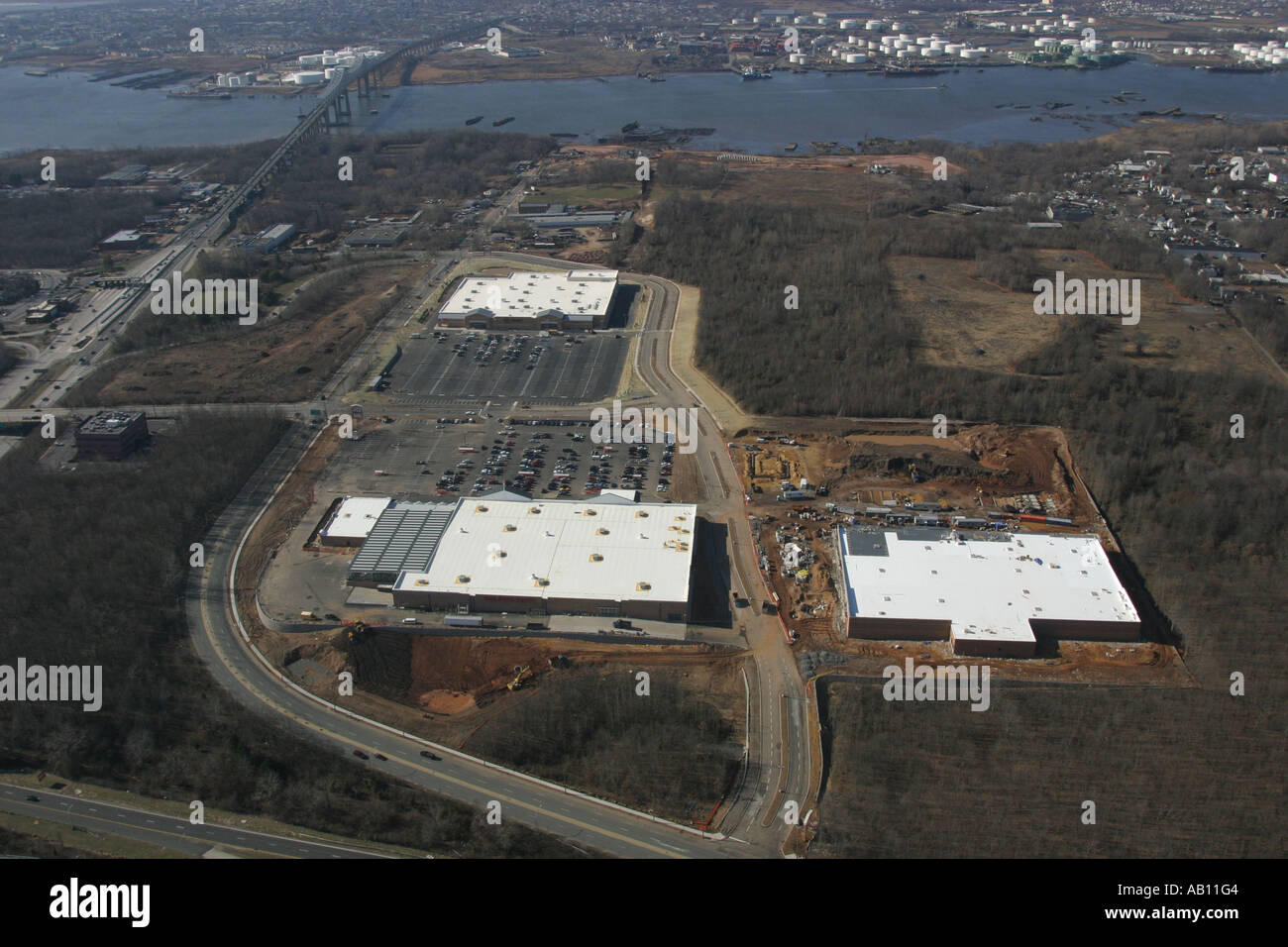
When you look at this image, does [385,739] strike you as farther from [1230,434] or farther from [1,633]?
[1230,434]

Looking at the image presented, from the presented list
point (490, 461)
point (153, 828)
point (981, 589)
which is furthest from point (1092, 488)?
point (153, 828)


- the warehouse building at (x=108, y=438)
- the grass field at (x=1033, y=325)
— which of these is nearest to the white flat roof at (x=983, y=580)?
the grass field at (x=1033, y=325)

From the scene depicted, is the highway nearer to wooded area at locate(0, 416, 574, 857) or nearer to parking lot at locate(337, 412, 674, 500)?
wooded area at locate(0, 416, 574, 857)

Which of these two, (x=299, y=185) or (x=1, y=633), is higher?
(x=299, y=185)

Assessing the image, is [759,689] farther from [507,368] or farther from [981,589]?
[507,368]

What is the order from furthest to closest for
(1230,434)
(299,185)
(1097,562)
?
(299,185) → (1230,434) → (1097,562)

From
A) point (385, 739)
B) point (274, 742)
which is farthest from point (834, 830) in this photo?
point (274, 742)

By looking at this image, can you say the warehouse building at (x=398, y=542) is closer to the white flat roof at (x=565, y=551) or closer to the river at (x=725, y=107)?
the white flat roof at (x=565, y=551)
